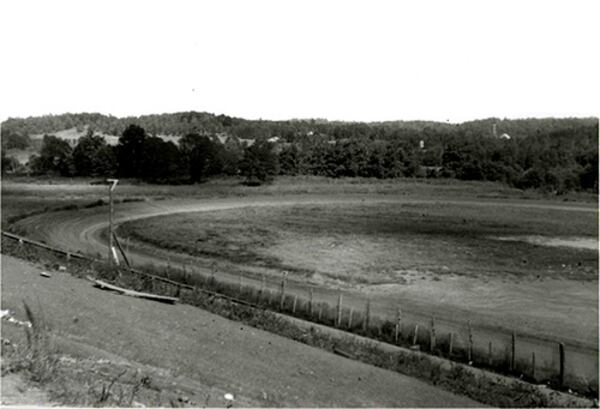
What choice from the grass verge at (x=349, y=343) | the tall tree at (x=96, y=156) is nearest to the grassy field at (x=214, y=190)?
the tall tree at (x=96, y=156)

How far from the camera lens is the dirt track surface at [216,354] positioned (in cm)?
2164

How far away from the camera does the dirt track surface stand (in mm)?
21641

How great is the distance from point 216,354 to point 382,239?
38.0 meters

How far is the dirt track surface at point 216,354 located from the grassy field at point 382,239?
56.2 ft

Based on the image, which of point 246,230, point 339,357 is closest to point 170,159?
point 246,230

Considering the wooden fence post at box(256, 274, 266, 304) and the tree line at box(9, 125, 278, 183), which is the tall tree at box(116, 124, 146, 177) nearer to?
the tree line at box(9, 125, 278, 183)

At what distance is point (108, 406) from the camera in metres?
12.7

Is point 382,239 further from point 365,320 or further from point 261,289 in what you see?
point 365,320

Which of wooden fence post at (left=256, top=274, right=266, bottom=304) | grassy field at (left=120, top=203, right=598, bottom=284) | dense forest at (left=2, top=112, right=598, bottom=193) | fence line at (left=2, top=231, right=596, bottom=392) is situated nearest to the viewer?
fence line at (left=2, top=231, right=596, bottom=392)

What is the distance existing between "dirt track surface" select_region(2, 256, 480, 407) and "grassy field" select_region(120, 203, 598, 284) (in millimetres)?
17133

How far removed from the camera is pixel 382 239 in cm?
6103

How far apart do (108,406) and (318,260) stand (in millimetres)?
38561

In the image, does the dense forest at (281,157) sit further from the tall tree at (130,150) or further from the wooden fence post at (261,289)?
the wooden fence post at (261,289)

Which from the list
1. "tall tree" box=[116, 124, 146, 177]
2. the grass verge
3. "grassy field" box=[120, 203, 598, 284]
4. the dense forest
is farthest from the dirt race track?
the dense forest
